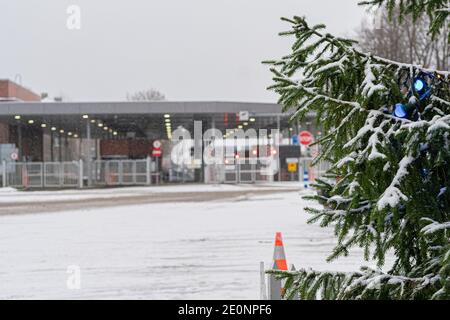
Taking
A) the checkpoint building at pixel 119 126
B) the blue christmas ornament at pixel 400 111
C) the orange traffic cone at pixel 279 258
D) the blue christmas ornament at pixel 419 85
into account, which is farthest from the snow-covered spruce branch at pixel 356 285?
the checkpoint building at pixel 119 126

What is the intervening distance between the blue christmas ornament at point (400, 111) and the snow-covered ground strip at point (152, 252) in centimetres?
426

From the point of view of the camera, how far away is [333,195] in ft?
11.9

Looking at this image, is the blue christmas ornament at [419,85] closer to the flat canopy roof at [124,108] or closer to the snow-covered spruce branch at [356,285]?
the snow-covered spruce branch at [356,285]

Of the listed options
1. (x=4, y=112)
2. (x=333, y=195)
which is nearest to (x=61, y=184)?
(x=4, y=112)

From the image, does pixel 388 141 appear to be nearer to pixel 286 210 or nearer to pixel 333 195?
pixel 333 195

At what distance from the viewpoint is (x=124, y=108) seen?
47531 mm

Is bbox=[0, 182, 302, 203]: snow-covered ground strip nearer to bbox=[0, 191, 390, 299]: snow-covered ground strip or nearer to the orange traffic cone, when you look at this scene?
bbox=[0, 191, 390, 299]: snow-covered ground strip

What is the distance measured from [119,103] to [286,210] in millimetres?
29522

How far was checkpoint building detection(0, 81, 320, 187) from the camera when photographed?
48.0m

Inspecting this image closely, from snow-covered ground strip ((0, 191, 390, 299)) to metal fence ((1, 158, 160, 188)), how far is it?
31463 millimetres

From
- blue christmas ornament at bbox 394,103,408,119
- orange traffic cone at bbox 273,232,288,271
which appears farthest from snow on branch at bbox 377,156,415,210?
orange traffic cone at bbox 273,232,288,271

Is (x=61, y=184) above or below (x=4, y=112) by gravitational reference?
below

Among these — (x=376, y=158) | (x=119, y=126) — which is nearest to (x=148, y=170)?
(x=119, y=126)

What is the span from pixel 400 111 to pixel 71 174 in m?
49.4
